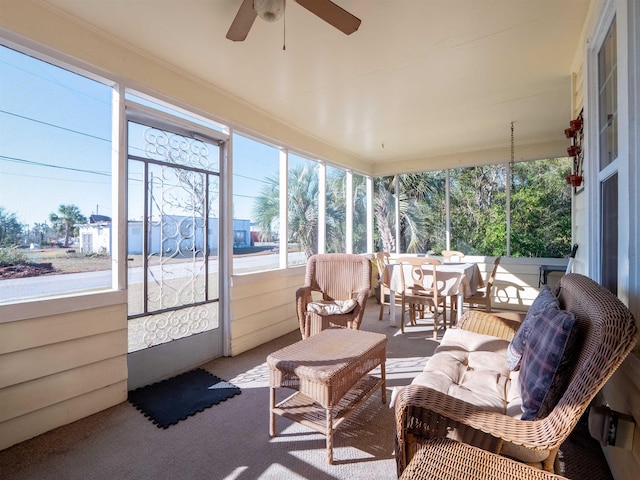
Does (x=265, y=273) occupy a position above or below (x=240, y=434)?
above

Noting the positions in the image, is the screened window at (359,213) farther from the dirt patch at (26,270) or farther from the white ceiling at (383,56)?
the dirt patch at (26,270)

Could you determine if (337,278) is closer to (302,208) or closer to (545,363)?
(302,208)

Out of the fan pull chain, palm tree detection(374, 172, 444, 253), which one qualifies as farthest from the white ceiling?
palm tree detection(374, 172, 444, 253)

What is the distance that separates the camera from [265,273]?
3.68 m

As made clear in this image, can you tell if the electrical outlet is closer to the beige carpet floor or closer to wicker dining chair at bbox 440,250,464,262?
the beige carpet floor

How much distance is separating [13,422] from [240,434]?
4.41 ft

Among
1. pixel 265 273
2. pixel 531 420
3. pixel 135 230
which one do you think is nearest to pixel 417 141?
pixel 265 273

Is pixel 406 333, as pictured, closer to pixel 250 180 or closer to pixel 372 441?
pixel 372 441

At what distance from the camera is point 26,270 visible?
1.99m

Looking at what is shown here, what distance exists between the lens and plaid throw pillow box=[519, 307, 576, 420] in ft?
3.84

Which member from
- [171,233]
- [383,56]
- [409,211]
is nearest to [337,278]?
[171,233]

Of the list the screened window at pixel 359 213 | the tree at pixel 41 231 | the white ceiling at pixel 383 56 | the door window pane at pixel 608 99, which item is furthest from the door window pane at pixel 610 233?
the screened window at pixel 359 213

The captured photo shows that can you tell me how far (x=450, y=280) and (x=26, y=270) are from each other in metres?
3.87

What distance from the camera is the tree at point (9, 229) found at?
191 centimetres
